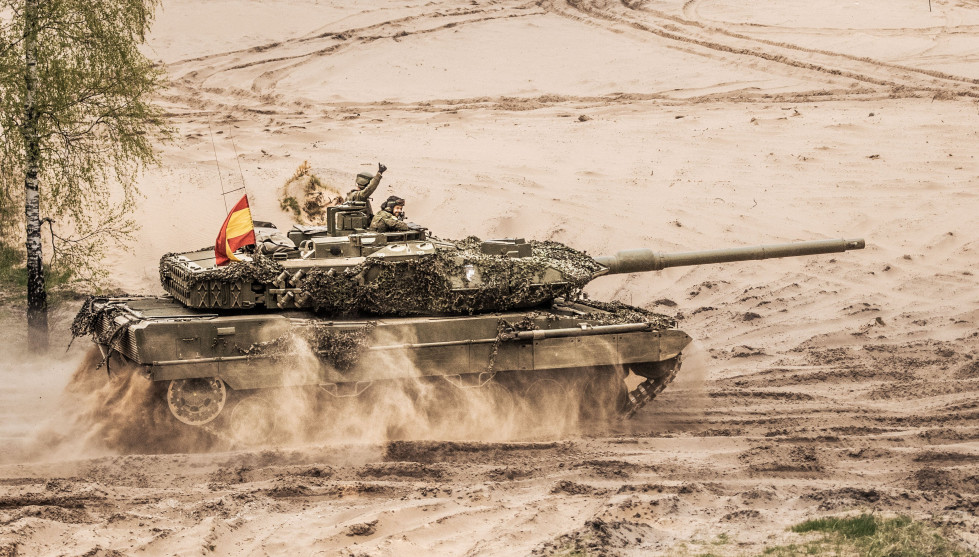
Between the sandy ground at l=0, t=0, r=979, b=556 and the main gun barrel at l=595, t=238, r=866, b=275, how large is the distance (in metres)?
1.82

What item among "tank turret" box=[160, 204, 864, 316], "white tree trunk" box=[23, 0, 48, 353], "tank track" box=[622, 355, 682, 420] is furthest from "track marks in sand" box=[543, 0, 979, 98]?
"white tree trunk" box=[23, 0, 48, 353]

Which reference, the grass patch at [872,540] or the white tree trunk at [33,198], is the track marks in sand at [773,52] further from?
the white tree trunk at [33,198]

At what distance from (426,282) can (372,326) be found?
795 millimetres

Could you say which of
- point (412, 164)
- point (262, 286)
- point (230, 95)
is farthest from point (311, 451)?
point (230, 95)

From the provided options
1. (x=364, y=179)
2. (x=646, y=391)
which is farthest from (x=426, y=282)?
(x=646, y=391)

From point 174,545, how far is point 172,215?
12.0 metres

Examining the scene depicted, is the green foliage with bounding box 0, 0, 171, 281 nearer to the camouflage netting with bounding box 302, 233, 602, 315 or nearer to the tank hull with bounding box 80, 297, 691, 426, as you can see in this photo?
the tank hull with bounding box 80, 297, 691, 426

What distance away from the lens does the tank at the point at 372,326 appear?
12109 mm

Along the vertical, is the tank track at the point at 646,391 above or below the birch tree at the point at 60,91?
below

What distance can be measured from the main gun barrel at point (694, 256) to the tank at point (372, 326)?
635mm

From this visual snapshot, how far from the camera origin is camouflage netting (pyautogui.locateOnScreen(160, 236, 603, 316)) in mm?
12359

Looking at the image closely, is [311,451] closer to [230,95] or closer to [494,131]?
[494,131]

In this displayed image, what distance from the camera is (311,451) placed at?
1220 centimetres

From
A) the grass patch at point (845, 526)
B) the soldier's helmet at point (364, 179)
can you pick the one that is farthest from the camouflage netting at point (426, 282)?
the grass patch at point (845, 526)
